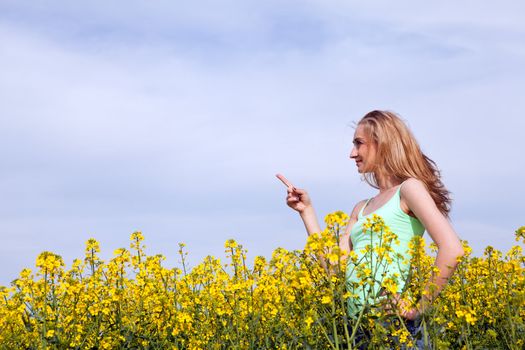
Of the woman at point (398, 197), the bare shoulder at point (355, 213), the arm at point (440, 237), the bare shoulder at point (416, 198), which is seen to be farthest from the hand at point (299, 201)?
the arm at point (440, 237)

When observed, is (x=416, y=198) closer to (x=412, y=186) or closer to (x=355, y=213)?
(x=412, y=186)

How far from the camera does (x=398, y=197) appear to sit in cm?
341

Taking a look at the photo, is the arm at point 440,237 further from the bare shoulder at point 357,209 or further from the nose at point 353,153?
the bare shoulder at point 357,209

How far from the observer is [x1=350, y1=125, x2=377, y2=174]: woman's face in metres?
3.66

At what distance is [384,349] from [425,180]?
1.01 metres

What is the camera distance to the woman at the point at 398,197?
124 inches

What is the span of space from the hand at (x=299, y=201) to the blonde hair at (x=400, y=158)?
39 centimetres

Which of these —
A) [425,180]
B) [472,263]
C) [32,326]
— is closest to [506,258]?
[472,263]

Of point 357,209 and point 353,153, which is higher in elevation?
point 353,153

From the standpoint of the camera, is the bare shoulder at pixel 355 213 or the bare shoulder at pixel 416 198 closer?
the bare shoulder at pixel 416 198

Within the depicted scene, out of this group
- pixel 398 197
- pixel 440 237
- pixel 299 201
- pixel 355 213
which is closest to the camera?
pixel 440 237

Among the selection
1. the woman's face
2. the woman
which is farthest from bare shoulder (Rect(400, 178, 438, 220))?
the woman's face

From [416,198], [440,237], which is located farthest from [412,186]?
[440,237]

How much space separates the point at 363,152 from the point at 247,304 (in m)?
1.22
